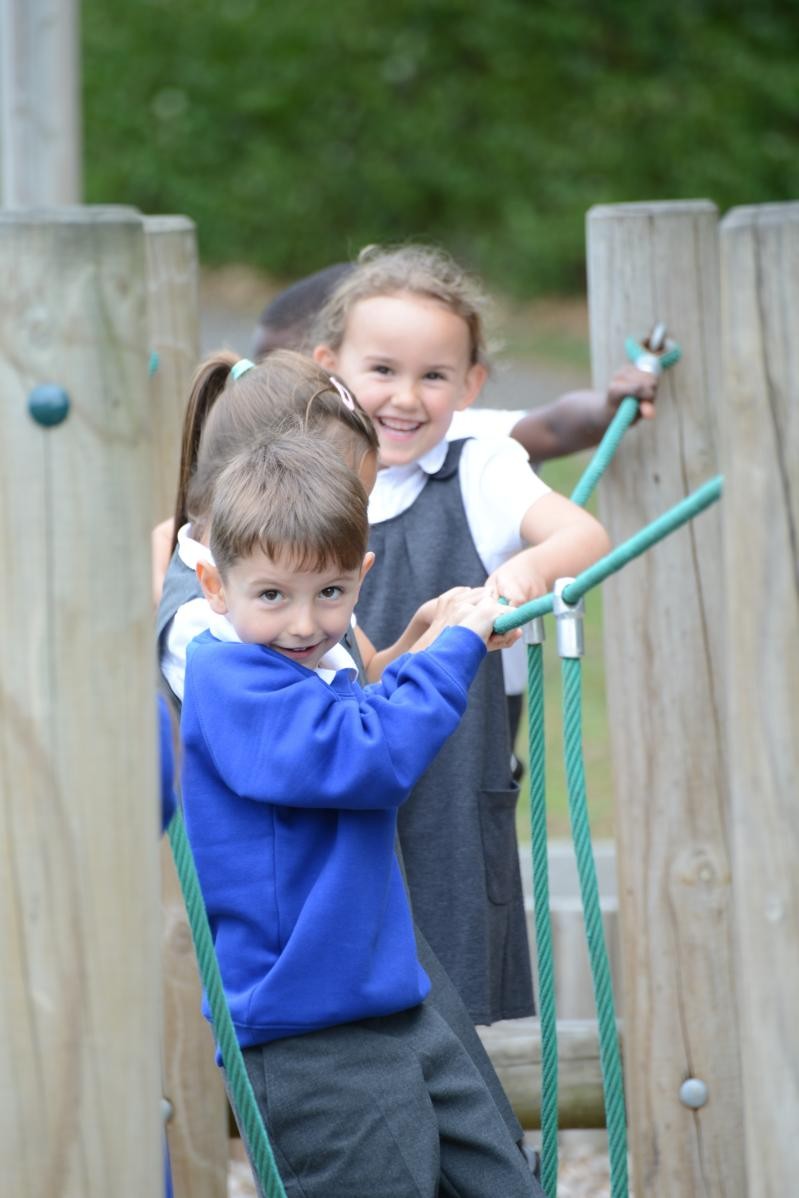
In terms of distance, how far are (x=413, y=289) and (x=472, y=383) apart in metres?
0.17

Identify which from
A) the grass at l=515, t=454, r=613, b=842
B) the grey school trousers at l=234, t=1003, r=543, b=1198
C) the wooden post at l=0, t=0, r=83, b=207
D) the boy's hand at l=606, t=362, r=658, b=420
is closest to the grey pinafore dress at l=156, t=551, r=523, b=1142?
the grey school trousers at l=234, t=1003, r=543, b=1198

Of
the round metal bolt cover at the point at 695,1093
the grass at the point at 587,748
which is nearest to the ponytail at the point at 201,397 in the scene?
the round metal bolt cover at the point at 695,1093

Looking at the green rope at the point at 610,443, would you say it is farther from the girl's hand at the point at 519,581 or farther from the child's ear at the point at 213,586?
the child's ear at the point at 213,586

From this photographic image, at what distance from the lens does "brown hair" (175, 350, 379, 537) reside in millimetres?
2262

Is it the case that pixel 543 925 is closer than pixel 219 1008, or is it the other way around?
pixel 219 1008

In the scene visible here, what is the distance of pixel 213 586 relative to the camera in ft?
6.66

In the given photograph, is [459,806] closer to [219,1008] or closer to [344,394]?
[344,394]

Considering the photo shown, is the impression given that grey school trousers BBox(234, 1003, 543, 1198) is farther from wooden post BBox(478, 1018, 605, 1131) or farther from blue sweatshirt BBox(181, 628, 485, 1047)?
wooden post BBox(478, 1018, 605, 1131)

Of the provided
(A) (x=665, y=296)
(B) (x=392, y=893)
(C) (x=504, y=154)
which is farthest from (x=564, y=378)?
(B) (x=392, y=893)

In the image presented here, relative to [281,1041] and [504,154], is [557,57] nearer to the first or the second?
[504,154]

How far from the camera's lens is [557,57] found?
1464cm

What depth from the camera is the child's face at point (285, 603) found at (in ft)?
6.32

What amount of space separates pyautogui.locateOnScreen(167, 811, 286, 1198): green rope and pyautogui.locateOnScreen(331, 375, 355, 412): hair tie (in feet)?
2.45

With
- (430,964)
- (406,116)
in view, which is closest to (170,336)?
(430,964)
